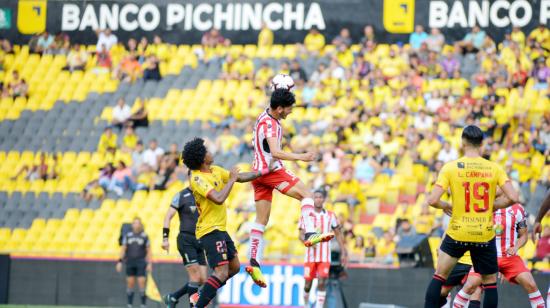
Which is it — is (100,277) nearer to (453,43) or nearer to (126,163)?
(126,163)

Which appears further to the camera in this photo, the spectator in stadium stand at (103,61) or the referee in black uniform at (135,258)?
the spectator in stadium stand at (103,61)

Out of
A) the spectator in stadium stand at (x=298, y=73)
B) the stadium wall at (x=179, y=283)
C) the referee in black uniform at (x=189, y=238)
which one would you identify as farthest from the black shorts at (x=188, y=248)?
the spectator in stadium stand at (x=298, y=73)

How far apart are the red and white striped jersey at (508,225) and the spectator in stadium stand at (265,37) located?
47.9 ft

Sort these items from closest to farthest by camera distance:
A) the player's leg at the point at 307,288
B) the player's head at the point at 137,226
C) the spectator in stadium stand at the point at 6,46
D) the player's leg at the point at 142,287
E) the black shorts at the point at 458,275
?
the black shorts at the point at 458,275 < the player's leg at the point at 307,288 < the player's leg at the point at 142,287 < the player's head at the point at 137,226 < the spectator in stadium stand at the point at 6,46

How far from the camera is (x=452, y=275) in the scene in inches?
571

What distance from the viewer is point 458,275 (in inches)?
570

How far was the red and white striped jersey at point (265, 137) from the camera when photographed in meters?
13.8

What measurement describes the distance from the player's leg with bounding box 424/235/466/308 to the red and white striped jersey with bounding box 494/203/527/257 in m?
2.54

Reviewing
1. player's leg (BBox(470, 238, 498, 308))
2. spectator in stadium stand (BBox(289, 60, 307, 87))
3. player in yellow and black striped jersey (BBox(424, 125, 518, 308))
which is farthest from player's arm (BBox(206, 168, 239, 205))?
spectator in stadium stand (BBox(289, 60, 307, 87))

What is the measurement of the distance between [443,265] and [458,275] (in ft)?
6.50

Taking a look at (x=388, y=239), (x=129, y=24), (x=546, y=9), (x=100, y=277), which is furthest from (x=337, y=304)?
(x=129, y=24)

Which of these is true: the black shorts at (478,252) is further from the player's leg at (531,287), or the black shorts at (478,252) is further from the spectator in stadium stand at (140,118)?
the spectator in stadium stand at (140,118)

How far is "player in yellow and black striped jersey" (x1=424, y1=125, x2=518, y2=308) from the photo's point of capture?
40.4ft

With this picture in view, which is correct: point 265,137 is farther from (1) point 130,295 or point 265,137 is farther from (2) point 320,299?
(1) point 130,295
